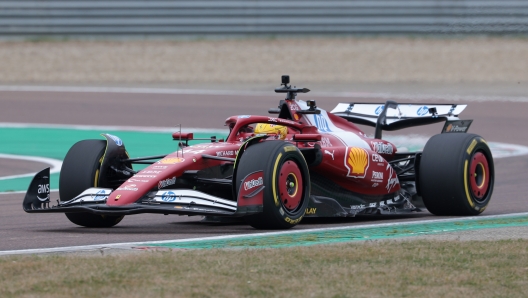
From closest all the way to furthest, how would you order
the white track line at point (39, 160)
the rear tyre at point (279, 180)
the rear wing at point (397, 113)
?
the rear tyre at point (279, 180) → the rear wing at point (397, 113) → the white track line at point (39, 160)

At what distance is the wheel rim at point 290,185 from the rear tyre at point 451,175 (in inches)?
60.9

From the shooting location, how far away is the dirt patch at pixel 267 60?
82.1 ft

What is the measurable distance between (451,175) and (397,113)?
5.85ft

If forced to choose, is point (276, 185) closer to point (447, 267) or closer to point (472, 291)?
point (447, 267)

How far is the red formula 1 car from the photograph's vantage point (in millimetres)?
7984

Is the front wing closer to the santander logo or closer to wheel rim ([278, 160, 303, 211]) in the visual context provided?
the santander logo

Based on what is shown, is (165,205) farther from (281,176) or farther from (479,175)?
(479,175)

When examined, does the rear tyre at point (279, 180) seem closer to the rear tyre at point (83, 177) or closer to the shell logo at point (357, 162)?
the shell logo at point (357, 162)

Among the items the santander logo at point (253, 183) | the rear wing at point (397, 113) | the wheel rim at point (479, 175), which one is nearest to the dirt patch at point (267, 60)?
the rear wing at point (397, 113)

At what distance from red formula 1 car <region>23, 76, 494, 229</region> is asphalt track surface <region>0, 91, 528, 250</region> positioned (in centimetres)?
23

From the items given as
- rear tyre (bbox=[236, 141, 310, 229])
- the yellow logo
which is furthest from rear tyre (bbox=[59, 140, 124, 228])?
rear tyre (bbox=[236, 141, 310, 229])

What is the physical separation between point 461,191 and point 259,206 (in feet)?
7.61

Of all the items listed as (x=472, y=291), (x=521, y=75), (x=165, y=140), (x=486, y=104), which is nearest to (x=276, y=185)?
(x=472, y=291)

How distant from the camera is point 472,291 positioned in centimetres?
543
